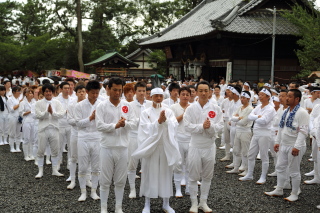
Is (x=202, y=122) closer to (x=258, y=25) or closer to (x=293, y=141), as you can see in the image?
(x=293, y=141)

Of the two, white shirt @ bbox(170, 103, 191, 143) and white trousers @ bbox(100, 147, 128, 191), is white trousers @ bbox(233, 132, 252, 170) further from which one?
white trousers @ bbox(100, 147, 128, 191)

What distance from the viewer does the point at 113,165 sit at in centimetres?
580

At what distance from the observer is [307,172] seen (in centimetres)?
930

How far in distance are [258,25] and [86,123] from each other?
52.5 ft

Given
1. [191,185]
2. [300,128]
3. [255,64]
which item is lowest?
[191,185]

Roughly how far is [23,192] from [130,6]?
42252mm

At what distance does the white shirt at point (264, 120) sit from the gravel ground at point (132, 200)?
122cm

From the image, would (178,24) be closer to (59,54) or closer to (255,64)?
(255,64)

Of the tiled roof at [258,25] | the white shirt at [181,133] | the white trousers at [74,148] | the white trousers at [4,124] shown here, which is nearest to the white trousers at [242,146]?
the white shirt at [181,133]

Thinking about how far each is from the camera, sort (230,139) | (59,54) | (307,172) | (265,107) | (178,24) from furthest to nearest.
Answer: (59,54), (178,24), (230,139), (307,172), (265,107)

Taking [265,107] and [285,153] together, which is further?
[265,107]

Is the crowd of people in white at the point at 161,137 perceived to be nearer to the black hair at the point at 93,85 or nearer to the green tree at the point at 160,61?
the black hair at the point at 93,85

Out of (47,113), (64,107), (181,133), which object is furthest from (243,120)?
(47,113)

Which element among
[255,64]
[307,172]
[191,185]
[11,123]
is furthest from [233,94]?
[255,64]
